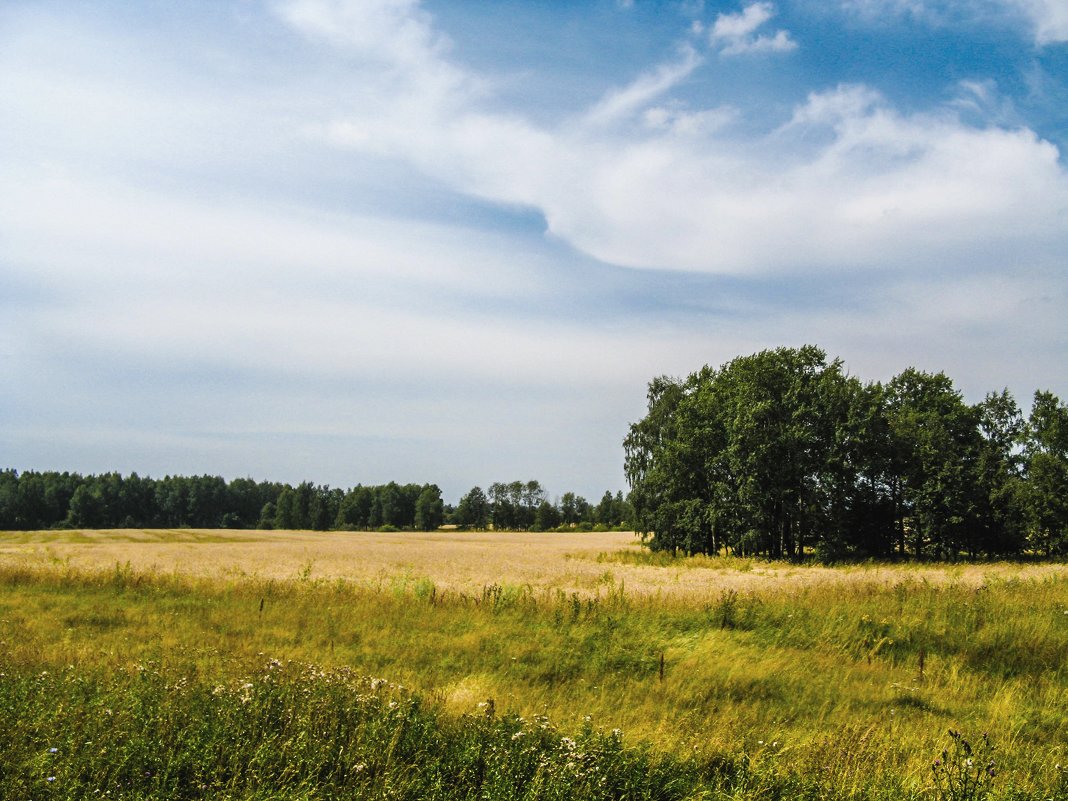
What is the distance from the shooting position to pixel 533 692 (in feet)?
30.8

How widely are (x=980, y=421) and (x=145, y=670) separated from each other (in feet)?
210

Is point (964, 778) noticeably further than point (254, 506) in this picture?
No

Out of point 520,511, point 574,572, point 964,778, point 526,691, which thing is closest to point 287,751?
point 526,691

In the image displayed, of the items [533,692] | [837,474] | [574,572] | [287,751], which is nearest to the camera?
[287,751]

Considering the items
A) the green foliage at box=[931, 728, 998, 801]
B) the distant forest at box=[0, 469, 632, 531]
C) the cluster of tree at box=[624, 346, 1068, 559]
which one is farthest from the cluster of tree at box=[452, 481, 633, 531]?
the green foliage at box=[931, 728, 998, 801]

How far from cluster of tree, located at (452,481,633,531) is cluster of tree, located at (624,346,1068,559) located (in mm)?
102873

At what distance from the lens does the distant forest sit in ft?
424

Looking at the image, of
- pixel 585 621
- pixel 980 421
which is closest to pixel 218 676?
pixel 585 621

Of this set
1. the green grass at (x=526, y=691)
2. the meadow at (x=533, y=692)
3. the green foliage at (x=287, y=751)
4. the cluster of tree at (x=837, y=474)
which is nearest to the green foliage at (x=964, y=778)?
the meadow at (x=533, y=692)

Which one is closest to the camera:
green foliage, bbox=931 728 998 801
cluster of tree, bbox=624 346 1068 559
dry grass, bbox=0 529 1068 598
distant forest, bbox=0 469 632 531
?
green foliage, bbox=931 728 998 801

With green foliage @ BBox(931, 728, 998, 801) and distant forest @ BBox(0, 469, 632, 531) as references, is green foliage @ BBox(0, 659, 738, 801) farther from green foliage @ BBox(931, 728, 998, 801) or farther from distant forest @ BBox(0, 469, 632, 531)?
distant forest @ BBox(0, 469, 632, 531)

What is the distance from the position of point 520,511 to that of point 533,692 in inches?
5957

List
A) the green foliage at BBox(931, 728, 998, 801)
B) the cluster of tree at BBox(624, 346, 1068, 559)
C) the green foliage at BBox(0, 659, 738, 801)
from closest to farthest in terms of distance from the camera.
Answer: the green foliage at BBox(0, 659, 738, 801)
the green foliage at BBox(931, 728, 998, 801)
the cluster of tree at BBox(624, 346, 1068, 559)

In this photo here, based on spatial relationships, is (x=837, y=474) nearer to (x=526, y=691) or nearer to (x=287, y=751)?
(x=526, y=691)
